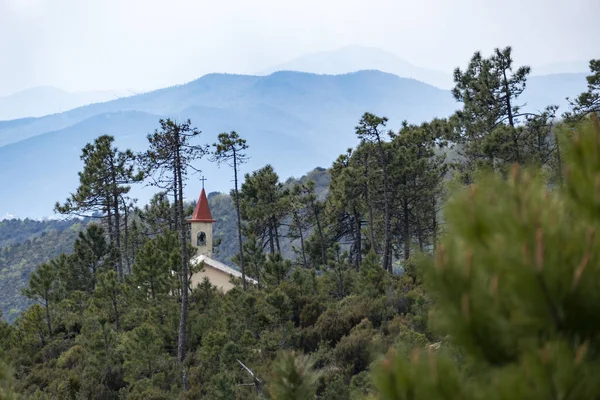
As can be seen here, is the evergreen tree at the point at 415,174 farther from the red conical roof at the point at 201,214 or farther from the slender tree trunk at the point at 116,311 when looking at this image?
the red conical roof at the point at 201,214

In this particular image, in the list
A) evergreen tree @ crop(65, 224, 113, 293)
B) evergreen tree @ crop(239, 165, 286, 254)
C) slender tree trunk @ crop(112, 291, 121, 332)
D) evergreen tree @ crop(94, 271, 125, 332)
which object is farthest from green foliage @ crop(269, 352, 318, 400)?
evergreen tree @ crop(239, 165, 286, 254)

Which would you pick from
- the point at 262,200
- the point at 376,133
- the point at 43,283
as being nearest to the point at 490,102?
the point at 376,133

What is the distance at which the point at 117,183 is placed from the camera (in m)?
33.6

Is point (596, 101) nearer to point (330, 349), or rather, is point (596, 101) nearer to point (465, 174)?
point (465, 174)

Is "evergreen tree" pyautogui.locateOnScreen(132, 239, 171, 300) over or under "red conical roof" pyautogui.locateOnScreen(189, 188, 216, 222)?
under

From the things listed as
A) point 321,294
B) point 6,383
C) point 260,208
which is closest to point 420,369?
point 6,383

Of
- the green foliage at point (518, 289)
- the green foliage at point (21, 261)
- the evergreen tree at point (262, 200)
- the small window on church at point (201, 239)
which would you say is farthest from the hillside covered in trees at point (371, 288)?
the green foliage at point (21, 261)

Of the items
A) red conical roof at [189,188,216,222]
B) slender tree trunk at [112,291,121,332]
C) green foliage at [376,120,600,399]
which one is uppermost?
red conical roof at [189,188,216,222]

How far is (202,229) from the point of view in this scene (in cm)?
4038

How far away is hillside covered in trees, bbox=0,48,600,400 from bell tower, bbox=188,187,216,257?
289cm

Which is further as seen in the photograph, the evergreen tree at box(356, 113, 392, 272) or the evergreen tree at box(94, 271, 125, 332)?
the evergreen tree at box(356, 113, 392, 272)

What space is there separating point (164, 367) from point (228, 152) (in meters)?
13.6

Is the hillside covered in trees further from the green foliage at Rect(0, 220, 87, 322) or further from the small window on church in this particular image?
the green foliage at Rect(0, 220, 87, 322)

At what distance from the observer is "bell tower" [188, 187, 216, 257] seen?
40.1 meters
